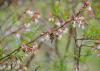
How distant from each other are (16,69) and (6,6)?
14.3ft

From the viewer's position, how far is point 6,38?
4.40 metres

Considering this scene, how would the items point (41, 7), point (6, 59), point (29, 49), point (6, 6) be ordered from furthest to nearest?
1. point (41, 7)
2. point (6, 6)
3. point (6, 59)
4. point (29, 49)

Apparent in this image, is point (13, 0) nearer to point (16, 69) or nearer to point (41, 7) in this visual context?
point (41, 7)

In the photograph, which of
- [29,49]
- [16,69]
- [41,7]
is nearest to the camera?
[29,49]

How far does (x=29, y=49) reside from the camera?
3.10 metres

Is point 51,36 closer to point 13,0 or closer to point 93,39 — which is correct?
point 93,39

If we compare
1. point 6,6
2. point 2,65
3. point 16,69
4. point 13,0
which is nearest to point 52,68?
point 16,69

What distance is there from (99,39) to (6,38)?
1.29m

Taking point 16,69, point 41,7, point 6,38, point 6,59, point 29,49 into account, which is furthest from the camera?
point 41,7

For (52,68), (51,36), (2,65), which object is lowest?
(52,68)

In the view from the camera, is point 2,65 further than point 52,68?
No

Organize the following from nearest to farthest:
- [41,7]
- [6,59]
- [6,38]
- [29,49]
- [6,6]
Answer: [29,49] < [6,59] < [6,38] < [6,6] < [41,7]

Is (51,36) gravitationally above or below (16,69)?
above

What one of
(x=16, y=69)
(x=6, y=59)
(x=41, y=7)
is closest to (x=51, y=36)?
(x=6, y=59)
